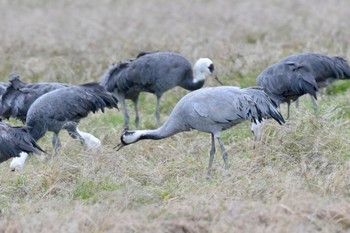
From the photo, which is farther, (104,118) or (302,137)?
(104,118)

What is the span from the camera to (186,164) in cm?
862

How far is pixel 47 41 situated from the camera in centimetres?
1594

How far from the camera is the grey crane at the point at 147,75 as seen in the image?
37.5 ft

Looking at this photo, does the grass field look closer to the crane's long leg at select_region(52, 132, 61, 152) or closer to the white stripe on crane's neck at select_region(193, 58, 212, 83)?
A: the crane's long leg at select_region(52, 132, 61, 152)

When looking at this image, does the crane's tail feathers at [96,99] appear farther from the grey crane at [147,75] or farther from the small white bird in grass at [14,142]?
the small white bird in grass at [14,142]

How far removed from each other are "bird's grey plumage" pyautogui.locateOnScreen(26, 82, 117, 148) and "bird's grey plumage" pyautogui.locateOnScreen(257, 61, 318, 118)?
175cm

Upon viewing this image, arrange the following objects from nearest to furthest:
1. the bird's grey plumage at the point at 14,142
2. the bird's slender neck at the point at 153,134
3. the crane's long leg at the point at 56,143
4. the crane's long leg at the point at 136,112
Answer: the bird's grey plumage at the point at 14,142 < the bird's slender neck at the point at 153,134 < the crane's long leg at the point at 56,143 < the crane's long leg at the point at 136,112

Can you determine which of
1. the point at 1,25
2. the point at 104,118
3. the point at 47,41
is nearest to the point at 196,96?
the point at 104,118

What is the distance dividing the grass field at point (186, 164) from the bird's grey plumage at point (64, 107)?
0.92 feet

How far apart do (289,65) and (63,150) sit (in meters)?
2.70

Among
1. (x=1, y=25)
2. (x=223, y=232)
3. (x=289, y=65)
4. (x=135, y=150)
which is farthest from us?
(x=1, y=25)

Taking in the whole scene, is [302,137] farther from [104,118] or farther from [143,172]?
[104,118]

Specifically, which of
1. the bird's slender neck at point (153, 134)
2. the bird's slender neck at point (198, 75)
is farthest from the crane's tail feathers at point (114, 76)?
the bird's slender neck at point (153, 134)

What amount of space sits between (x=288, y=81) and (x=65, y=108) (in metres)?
2.45
